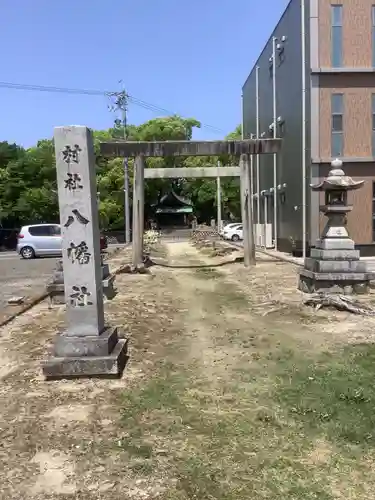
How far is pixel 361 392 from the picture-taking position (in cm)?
468

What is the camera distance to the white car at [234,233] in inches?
1454

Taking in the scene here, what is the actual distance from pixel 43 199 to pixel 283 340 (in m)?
34.0

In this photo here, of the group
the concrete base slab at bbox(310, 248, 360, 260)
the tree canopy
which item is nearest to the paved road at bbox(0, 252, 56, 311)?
the concrete base slab at bbox(310, 248, 360, 260)

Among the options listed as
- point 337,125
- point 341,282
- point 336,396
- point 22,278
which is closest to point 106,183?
point 337,125

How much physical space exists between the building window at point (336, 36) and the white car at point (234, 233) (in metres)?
19.3

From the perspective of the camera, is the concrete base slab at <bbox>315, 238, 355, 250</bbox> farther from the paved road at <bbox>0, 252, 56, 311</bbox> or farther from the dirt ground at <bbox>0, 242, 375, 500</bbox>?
the paved road at <bbox>0, 252, 56, 311</bbox>

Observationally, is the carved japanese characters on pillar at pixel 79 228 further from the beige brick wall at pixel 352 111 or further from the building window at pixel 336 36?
the building window at pixel 336 36

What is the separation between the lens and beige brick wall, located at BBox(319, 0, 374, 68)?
1822cm

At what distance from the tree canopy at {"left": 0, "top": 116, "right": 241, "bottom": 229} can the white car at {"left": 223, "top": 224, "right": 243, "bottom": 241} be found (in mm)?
9674

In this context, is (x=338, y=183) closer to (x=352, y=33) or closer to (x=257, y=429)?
(x=257, y=429)

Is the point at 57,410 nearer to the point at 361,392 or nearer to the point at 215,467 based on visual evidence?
the point at 215,467

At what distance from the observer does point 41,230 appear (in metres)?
25.6

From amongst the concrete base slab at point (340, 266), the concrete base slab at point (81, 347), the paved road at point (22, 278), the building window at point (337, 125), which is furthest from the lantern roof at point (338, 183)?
the building window at point (337, 125)

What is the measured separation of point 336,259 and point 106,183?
3489 centimetres
